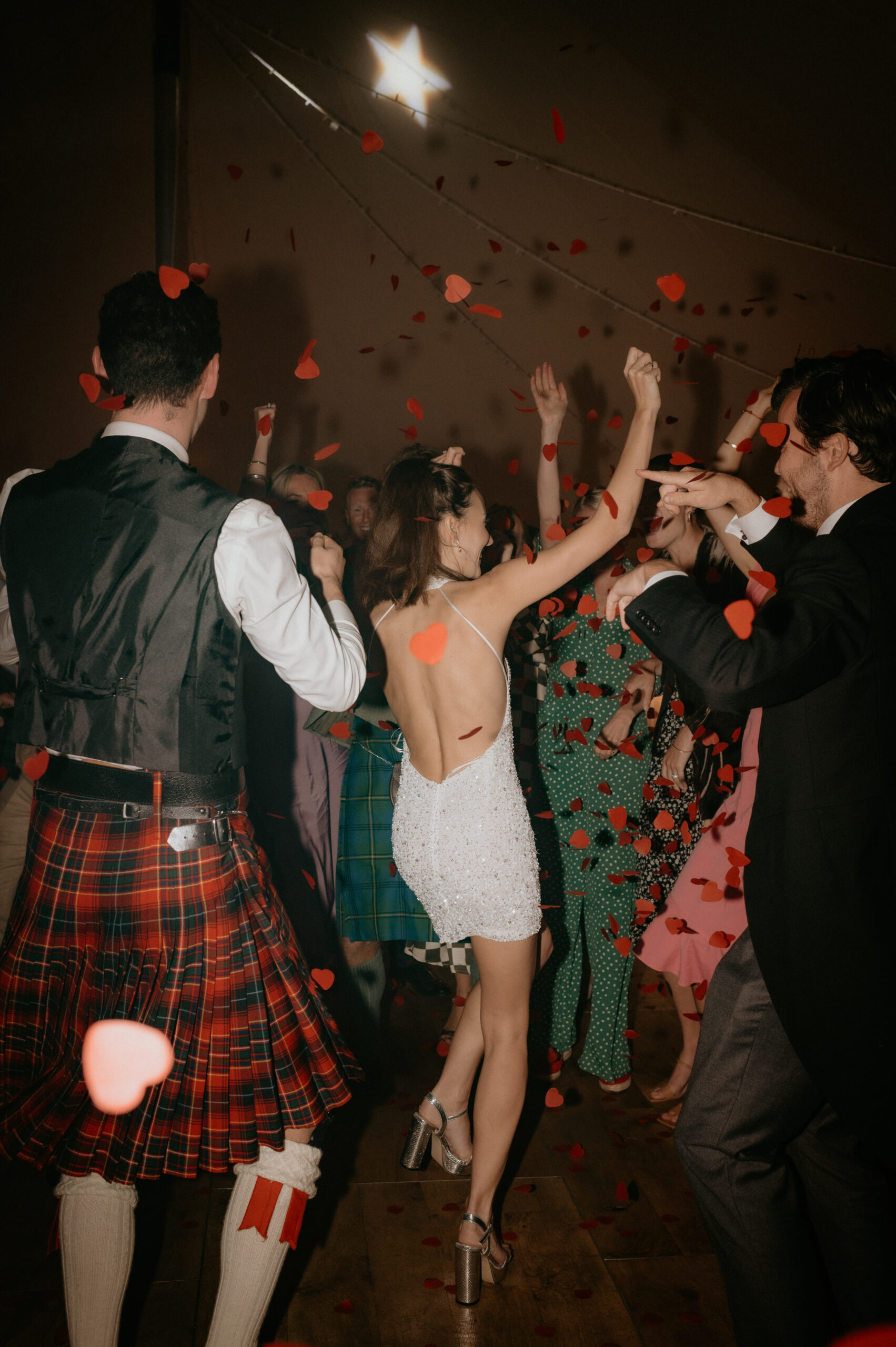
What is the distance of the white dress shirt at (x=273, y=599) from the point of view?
1.32m

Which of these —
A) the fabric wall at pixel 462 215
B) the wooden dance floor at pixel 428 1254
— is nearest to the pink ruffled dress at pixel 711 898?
the wooden dance floor at pixel 428 1254

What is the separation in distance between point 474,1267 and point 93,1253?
84 centimetres

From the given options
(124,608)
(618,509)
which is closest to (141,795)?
(124,608)

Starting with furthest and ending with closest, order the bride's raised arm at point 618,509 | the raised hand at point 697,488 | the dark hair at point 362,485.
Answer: the dark hair at point 362,485, the bride's raised arm at point 618,509, the raised hand at point 697,488

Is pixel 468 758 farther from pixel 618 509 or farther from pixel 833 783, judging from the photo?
pixel 833 783

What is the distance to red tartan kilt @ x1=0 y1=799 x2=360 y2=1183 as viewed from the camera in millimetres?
1339

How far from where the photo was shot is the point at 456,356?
425 cm

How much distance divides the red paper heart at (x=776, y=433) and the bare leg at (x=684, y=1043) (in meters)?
1.64

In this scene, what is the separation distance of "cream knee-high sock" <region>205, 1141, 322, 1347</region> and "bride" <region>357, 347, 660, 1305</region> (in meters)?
0.56

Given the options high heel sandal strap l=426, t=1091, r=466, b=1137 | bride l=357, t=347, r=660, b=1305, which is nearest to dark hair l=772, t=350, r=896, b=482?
bride l=357, t=347, r=660, b=1305

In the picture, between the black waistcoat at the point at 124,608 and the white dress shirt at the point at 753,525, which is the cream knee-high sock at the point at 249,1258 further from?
the white dress shirt at the point at 753,525

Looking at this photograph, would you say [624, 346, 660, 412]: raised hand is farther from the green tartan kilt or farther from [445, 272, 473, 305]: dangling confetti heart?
[445, 272, 473, 305]: dangling confetti heart

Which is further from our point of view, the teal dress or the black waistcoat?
the teal dress

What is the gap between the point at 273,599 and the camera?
1.33m
